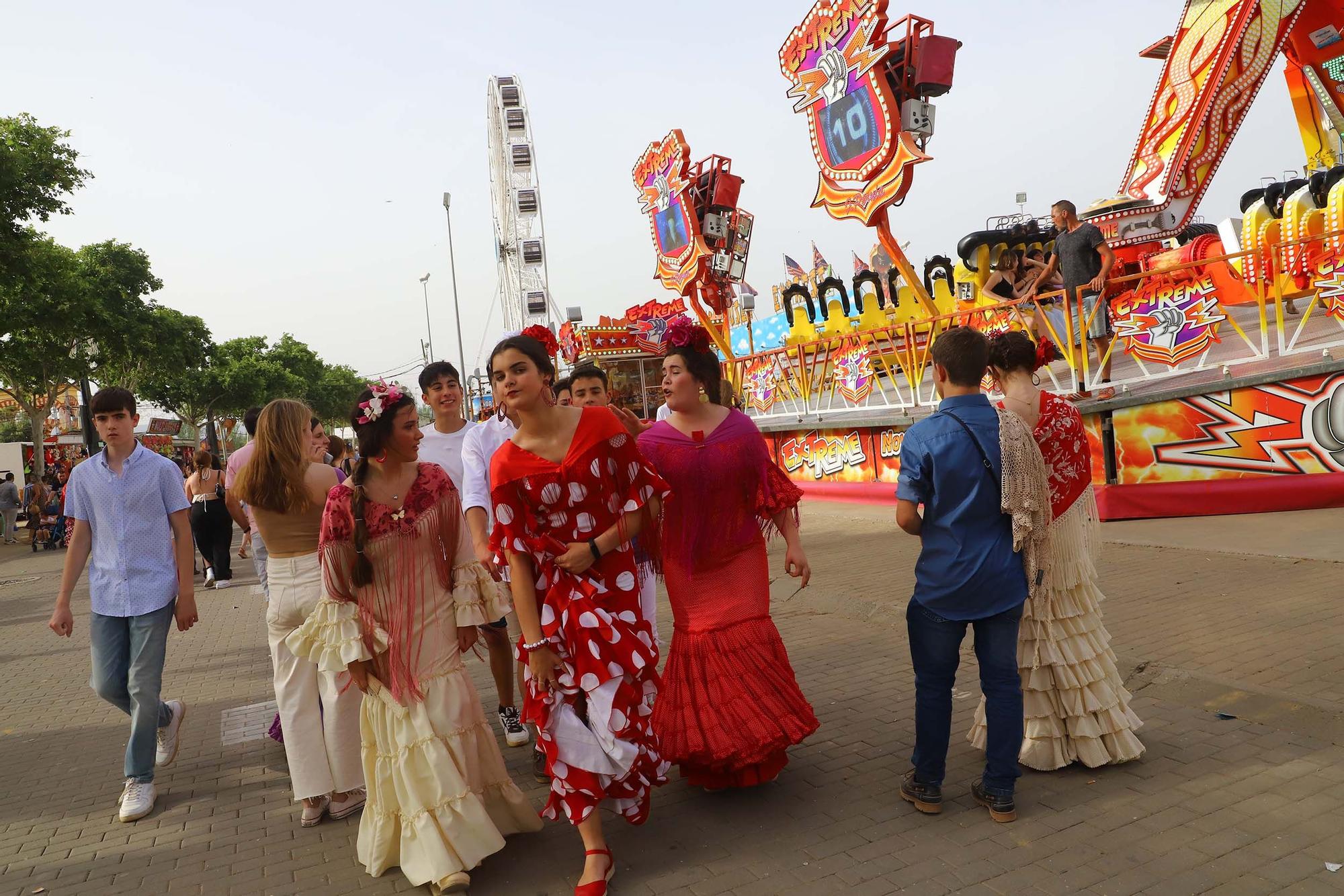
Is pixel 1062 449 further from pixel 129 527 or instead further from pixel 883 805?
pixel 129 527

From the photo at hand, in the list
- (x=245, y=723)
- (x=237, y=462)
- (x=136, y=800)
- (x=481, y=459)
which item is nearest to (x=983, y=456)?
(x=481, y=459)

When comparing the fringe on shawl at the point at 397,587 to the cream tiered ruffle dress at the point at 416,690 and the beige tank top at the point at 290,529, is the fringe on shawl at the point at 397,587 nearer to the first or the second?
the cream tiered ruffle dress at the point at 416,690

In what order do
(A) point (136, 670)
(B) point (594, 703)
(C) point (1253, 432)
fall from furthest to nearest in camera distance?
1. (C) point (1253, 432)
2. (A) point (136, 670)
3. (B) point (594, 703)

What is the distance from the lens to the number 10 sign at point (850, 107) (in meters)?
9.87

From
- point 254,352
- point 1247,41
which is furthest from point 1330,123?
point 254,352

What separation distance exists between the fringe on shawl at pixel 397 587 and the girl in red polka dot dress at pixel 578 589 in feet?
0.96

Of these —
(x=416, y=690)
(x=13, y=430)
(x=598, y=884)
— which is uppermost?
(x=13, y=430)

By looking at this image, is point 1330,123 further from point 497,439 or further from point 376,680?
point 376,680

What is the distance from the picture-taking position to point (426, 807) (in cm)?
295

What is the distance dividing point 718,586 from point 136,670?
253 centimetres

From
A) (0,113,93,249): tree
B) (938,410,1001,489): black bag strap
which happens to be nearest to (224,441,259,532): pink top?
(938,410,1001,489): black bag strap

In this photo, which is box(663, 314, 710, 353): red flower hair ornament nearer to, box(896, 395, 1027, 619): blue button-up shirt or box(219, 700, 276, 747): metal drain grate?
box(896, 395, 1027, 619): blue button-up shirt

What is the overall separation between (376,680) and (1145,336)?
7.95 meters

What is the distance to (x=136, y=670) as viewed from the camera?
3877 millimetres
